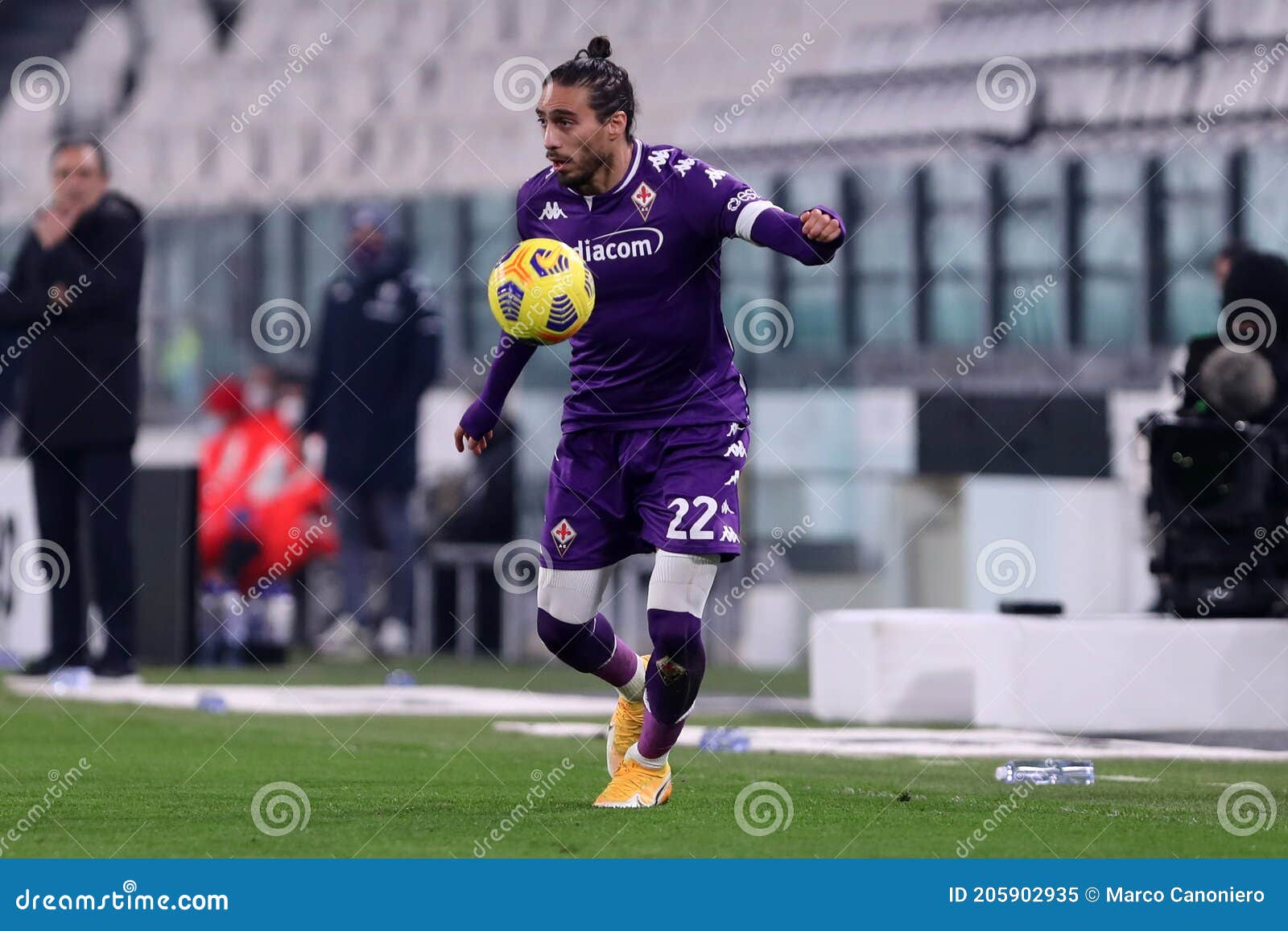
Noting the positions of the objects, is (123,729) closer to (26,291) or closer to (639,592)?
(26,291)

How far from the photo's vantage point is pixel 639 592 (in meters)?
16.0

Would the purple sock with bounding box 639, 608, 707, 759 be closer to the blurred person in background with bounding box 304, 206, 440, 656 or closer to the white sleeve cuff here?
the white sleeve cuff

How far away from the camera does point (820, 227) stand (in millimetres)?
5840

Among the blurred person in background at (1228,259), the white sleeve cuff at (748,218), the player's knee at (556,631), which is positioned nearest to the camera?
the white sleeve cuff at (748,218)

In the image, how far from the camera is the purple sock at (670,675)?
6.21 metres

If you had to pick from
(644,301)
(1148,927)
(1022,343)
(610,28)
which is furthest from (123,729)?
(610,28)

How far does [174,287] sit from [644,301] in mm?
22428

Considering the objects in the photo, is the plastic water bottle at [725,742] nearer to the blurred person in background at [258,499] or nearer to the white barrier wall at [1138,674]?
the white barrier wall at [1138,674]

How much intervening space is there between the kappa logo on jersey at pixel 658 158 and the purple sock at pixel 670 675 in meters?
1.23

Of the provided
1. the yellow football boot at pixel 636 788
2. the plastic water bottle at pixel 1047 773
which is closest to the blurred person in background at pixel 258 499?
the plastic water bottle at pixel 1047 773

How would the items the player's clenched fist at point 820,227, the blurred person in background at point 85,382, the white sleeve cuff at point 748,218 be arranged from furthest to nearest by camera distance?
the blurred person in background at point 85,382 → the white sleeve cuff at point 748,218 → the player's clenched fist at point 820,227

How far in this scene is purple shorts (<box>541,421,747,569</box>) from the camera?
614cm

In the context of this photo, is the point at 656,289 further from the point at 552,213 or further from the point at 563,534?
the point at 563,534

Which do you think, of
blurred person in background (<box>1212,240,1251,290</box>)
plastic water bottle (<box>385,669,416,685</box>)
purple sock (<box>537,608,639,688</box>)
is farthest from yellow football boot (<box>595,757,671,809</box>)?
plastic water bottle (<box>385,669,416,685</box>)
